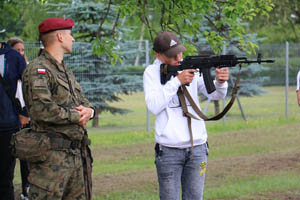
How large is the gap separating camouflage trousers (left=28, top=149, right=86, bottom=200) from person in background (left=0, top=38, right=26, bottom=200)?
5.52ft

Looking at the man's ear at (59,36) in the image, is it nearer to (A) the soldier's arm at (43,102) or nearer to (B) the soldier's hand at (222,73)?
(A) the soldier's arm at (43,102)

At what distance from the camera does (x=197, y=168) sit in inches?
180

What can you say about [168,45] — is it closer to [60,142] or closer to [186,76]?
[186,76]

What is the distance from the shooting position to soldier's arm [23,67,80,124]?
405cm

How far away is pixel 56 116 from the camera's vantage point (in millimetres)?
4070

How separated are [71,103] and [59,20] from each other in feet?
2.27

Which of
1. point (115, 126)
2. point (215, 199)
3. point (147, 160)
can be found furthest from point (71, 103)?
point (115, 126)

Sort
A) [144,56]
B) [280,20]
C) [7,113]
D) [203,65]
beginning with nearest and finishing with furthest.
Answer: [203,65]
[7,113]
[144,56]
[280,20]

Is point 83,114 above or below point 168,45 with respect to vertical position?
below

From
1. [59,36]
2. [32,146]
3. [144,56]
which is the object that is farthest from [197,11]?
[144,56]

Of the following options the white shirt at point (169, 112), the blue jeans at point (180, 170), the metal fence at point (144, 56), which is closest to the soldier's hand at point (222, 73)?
the white shirt at point (169, 112)

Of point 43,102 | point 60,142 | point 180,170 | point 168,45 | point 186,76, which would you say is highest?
point 168,45

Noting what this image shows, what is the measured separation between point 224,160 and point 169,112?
6.03m

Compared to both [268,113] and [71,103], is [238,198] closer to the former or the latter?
[71,103]
